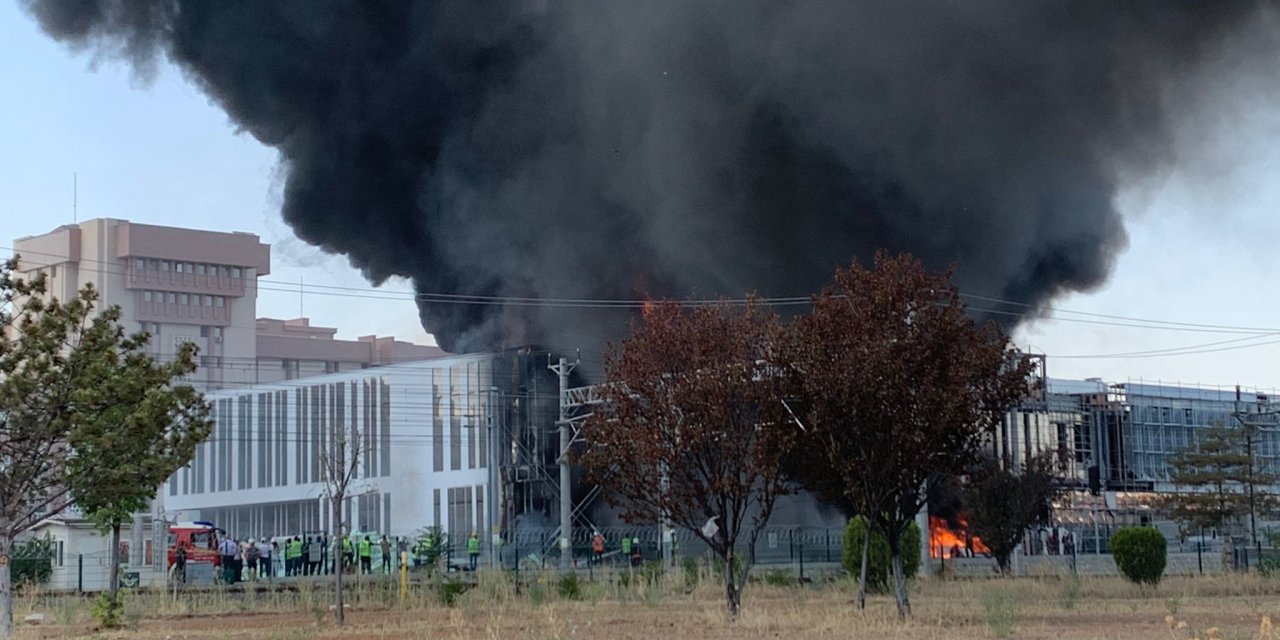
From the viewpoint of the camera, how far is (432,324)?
3118 inches

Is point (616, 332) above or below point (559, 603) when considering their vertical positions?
above

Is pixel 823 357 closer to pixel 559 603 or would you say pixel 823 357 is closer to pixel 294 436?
pixel 559 603

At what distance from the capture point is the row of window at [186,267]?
130750 mm

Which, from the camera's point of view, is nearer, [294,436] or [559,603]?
[559,603]

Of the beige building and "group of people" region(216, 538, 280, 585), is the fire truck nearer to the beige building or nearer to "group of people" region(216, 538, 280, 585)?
"group of people" region(216, 538, 280, 585)

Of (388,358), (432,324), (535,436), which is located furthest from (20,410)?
(388,358)

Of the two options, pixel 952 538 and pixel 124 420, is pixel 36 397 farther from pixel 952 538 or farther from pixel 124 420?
pixel 952 538

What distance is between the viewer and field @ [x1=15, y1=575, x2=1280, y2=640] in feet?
67.3

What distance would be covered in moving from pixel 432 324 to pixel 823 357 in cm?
5728

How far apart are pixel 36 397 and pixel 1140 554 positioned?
2430 cm

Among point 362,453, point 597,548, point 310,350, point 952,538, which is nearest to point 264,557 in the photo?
point 597,548

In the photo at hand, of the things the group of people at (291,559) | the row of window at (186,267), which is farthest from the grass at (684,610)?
the row of window at (186,267)

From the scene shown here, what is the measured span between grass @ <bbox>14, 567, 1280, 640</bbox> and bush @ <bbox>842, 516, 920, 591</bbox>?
668 mm

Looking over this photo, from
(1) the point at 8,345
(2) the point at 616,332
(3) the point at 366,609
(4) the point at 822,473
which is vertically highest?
(2) the point at 616,332
